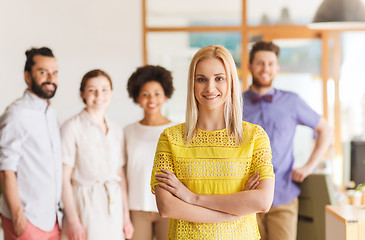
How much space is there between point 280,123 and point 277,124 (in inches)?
0.8

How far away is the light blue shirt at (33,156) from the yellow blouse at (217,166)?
1214mm

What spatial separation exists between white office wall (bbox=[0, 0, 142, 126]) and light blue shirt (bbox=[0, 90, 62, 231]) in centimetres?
291

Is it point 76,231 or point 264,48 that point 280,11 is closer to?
point 264,48

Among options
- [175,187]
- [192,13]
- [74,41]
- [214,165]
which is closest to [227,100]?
[214,165]

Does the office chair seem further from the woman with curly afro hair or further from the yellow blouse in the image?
the yellow blouse

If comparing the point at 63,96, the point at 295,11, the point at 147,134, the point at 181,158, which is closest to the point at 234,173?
the point at 181,158

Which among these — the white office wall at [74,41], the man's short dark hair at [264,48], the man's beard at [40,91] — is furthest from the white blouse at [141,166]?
the white office wall at [74,41]

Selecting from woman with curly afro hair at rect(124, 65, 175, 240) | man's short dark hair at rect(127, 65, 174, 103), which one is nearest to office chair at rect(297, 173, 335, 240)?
woman with curly afro hair at rect(124, 65, 175, 240)

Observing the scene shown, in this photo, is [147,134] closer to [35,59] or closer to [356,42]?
[35,59]

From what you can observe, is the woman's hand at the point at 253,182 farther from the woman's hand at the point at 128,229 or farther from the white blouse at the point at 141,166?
the woman's hand at the point at 128,229

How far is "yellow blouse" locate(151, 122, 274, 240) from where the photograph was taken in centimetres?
190

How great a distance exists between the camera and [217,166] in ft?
6.22

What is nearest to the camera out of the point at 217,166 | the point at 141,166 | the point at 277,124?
the point at 217,166

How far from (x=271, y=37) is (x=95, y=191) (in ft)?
13.6
